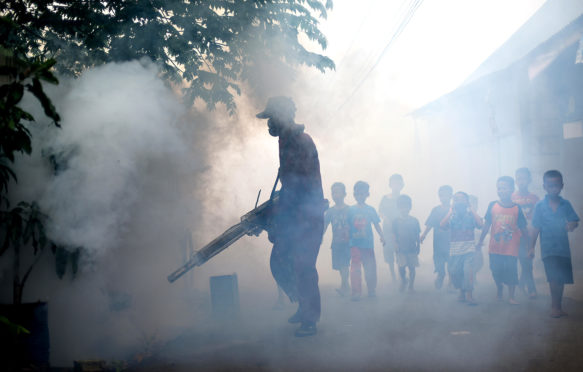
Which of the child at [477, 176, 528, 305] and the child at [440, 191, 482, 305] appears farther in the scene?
the child at [440, 191, 482, 305]

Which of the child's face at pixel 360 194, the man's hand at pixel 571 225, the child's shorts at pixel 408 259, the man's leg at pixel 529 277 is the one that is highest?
the child's face at pixel 360 194

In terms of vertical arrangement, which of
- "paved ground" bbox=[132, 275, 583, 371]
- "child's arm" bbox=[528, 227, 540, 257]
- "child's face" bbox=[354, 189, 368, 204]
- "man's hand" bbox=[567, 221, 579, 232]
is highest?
"child's face" bbox=[354, 189, 368, 204]

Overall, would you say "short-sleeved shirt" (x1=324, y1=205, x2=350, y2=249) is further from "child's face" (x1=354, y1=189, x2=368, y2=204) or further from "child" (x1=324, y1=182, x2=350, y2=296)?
"child's face" (x1=354, y1=189, x2=368, y2=204)

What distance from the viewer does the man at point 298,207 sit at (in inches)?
200

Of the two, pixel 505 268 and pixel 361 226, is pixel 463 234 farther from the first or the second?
pixel 361 226

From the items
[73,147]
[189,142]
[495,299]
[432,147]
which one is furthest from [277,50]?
[432,147]

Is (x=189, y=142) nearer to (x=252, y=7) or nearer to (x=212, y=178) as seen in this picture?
(x=212, y=178)

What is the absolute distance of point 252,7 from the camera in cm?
739

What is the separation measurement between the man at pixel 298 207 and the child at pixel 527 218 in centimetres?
296

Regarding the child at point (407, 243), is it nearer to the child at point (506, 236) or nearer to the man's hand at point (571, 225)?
the child at point (506, 236)

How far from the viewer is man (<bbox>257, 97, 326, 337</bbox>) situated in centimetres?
508

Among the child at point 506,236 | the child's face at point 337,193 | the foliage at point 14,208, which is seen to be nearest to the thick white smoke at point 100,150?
the foliage at point 14,208

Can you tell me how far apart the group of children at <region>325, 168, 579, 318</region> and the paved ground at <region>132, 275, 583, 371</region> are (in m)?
0.41

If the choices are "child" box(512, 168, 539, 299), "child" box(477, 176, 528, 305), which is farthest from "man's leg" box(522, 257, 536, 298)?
"child" box(477, 176, 528, 305)
